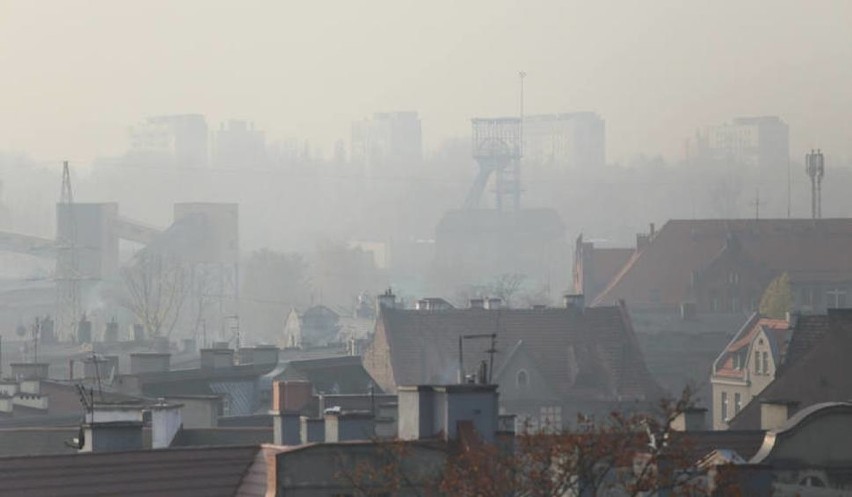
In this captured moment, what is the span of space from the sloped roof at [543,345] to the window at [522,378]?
49 cm

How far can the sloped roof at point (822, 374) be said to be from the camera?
5159cm

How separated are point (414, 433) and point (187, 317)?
118 metres

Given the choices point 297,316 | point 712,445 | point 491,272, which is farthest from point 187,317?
point 712,445

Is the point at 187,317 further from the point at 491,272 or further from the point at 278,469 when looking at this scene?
the point at 278,469

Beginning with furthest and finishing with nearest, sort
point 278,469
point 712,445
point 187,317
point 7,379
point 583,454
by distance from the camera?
point 187,317
point 7,379
point 712,445
point 278,469
point 583,454

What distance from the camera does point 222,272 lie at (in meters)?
154

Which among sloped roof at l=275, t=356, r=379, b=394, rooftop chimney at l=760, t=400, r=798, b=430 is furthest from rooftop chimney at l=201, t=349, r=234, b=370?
rooftop chimney at l=760, t=400, r=798, b=430

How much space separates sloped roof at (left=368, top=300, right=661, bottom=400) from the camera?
229ft

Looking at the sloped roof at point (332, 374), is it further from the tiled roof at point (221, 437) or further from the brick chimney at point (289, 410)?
the tiled roof at point (221, 437)

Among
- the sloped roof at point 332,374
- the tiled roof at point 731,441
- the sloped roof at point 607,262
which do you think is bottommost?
the sloped roof at point 332,374

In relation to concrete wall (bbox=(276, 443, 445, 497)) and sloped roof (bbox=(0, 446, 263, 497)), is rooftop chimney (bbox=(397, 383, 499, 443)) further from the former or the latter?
sloped roof (bbox=(0, 446, 263, 497))

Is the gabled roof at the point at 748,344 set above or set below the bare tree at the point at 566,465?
below

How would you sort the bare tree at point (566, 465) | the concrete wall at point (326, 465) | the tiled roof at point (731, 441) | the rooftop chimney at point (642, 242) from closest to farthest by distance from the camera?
the bare tree at point (566, 465), the concrete wall at point (326, 465), the tiled roof at point (731, 441), the rooftop chimney at point (642, 242)

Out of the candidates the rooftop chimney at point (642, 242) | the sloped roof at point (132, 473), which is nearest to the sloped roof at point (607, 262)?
the rooftop chimney at point (642, 242)
